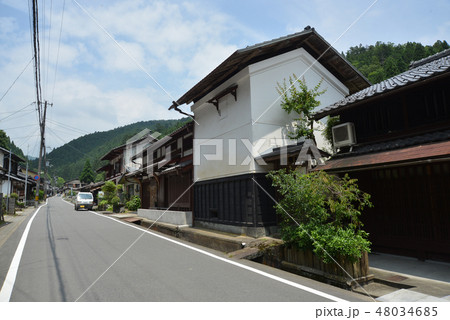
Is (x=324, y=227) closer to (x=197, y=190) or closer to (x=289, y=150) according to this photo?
(x=289, y=150)

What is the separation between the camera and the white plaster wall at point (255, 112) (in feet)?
34.6

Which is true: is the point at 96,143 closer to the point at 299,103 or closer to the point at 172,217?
the point at 172,217

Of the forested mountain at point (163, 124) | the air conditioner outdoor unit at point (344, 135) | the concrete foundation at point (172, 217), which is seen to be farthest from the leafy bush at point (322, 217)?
the forested mountain at point (163, 124)

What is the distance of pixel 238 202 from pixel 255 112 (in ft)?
11.9

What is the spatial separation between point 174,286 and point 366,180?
6933mm

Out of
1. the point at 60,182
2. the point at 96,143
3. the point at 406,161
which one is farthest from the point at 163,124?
the point at 406,161

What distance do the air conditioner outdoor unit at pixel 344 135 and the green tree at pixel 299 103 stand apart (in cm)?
116

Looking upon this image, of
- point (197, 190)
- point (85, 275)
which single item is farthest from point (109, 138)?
point (85, 275)

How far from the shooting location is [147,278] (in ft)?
18.3

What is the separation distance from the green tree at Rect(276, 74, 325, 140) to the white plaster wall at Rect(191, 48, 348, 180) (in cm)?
28

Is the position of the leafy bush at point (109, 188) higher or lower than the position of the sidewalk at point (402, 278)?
higher

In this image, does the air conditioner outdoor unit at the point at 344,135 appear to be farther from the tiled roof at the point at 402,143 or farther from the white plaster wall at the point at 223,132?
the white plaster wall at the point at 223,132
